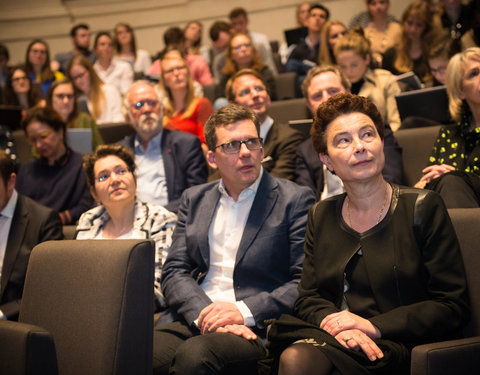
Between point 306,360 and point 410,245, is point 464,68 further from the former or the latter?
point 306,360

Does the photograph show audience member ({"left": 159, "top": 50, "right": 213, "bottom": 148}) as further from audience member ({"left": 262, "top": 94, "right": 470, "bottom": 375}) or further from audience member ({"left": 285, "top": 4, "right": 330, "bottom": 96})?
audience member ({"left": 262, "top": 94, "right": 470, "bottom": 375})

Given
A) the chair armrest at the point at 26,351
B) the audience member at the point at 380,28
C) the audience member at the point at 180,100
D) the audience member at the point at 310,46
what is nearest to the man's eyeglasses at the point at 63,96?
the audience member at the point at 180,100

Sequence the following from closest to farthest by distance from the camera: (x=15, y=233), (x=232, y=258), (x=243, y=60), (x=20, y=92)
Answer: (x=232, y=258) → (x=15, y=233) → (x=243, y=60) → (x=20, y=92)

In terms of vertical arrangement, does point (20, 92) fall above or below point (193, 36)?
below

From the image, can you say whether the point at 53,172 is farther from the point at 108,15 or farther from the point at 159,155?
the point at 108,15

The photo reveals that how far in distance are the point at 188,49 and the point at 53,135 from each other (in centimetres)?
305

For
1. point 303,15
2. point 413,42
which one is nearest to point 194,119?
point 413,42

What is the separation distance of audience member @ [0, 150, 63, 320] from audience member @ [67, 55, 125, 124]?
7.78 ft

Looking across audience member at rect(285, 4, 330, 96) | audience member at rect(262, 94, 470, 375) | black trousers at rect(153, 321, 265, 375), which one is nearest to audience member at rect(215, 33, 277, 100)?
audience member at rect(285, 4, 330, 96)

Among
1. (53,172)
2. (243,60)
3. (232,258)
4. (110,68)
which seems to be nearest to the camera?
(232,258)

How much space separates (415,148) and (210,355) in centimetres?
155

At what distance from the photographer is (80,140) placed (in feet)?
12.9

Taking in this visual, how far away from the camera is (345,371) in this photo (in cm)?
158

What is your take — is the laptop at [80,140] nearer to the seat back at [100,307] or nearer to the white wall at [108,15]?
the seat back at [100,307]
